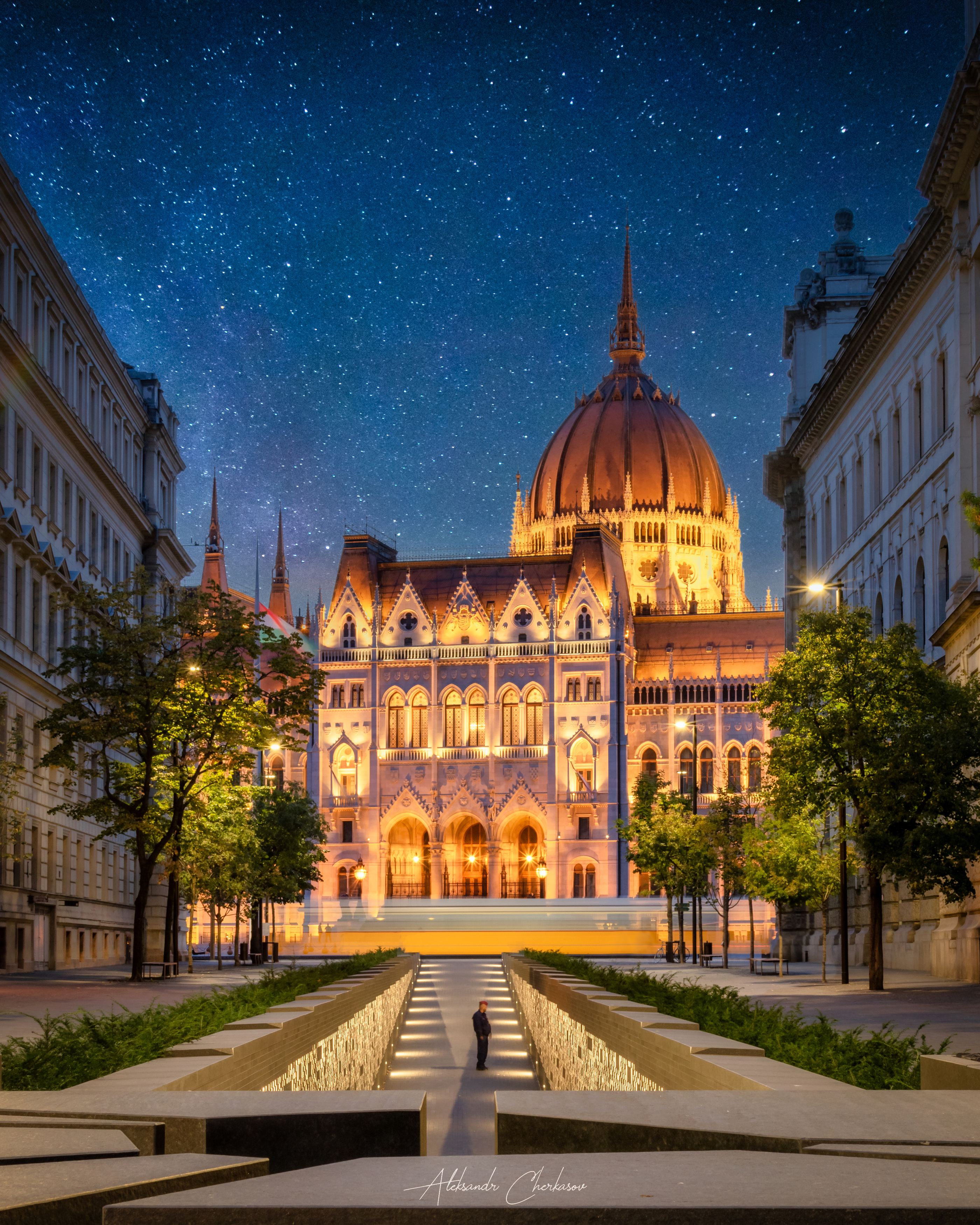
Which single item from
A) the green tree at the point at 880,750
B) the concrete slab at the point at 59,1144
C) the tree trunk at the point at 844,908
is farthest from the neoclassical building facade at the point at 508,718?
the concrete slab at the point at 59,1144

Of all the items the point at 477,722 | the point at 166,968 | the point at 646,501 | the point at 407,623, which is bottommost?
the point at 166,968

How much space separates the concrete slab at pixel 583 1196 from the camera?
5.81 meters

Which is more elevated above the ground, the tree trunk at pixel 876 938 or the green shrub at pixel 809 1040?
the green shrub at pixel 809 1040

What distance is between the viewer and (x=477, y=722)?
121062mm

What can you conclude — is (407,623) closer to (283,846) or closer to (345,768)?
(345,768)

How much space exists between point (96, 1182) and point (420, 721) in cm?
11533

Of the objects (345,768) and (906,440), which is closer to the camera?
(906,440)

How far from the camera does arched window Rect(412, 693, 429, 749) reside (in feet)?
398

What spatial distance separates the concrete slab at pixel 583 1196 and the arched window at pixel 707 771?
116 m

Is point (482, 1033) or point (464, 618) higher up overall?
point (464, 618)

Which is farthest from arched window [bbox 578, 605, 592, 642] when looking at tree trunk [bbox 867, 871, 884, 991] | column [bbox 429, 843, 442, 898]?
tree trunk [bbox 867, 871, 884, 991]

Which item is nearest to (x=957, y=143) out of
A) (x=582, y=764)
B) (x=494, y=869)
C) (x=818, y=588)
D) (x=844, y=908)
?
(x=818, y=588)

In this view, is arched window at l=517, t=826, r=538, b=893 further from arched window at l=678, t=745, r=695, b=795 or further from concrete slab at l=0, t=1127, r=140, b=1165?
concrete slab at l=0, t=1127, r=140, b=1165

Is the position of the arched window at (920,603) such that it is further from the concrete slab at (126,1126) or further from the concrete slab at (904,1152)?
the concrete slab at (904,1152)
